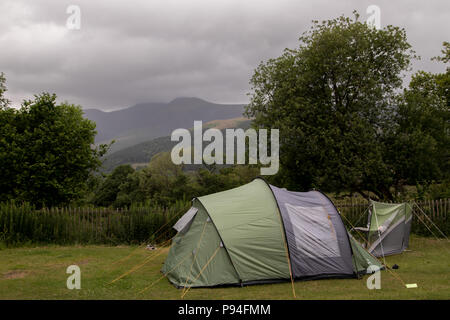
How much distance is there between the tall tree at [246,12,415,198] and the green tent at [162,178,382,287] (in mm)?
8854

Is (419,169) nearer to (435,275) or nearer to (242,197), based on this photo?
(435,275)

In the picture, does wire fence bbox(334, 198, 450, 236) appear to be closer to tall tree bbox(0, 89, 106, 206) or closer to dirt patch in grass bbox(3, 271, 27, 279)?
dirt patch in grass bbox(3, 271, 27, 279)

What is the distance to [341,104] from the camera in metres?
19.7

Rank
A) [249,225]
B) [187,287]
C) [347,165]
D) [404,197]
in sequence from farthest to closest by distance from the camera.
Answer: [404,197]
[347,165]
[249,225]
[187,287]

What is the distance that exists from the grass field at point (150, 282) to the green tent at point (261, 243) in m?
0.29

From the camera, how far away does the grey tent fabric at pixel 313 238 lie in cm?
916

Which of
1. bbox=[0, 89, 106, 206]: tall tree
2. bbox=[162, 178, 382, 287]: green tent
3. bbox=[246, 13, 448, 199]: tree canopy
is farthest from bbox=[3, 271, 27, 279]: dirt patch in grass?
Result: bbox=[246, 13, 448, 199]: tree canopy

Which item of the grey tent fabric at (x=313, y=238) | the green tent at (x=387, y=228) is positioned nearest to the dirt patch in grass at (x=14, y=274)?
the grey tent fabric at (x=313, y=238)

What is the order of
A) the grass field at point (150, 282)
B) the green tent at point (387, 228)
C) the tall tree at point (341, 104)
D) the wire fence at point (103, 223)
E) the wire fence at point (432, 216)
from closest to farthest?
the grass field at point (150, 282) < the green tent at point (387, 228) < the wire fence at point (103, 223) < the wire fence at point (432, 216) < the tall tree at point (341, 104)

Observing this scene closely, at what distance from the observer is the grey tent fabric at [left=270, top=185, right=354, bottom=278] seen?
9.16m

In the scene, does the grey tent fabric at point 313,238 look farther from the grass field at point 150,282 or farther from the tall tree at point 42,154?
the tall tree at point 42,154
